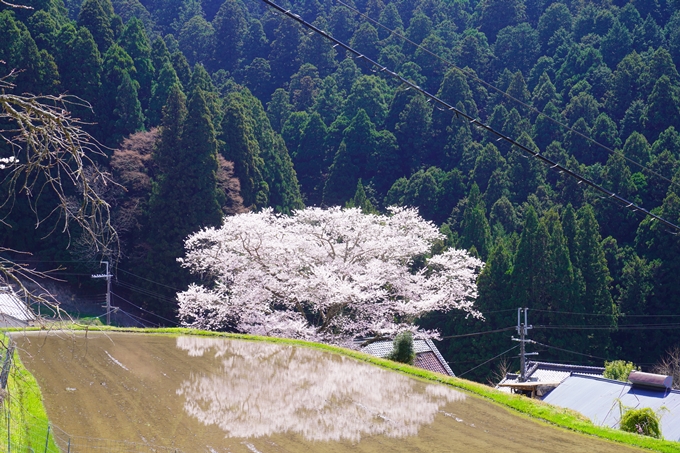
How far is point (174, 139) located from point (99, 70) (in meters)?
6.06

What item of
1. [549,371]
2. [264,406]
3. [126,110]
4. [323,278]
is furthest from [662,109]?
[264,406]

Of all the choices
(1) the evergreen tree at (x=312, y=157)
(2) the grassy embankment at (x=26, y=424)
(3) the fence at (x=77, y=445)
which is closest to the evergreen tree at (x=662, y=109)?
(1) the evergreen tree at (x=312, y=157)

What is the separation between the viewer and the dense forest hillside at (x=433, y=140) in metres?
30.2

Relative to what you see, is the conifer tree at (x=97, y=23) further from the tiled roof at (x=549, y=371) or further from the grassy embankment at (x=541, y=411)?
the grassy embankment at (x=541, y=411)

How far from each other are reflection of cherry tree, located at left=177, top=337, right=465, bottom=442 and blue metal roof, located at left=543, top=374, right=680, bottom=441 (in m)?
3.06

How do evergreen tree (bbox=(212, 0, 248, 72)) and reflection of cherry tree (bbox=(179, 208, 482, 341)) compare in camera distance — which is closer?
reflection of cherry tree (bbox=(179, 208, 482, 341))

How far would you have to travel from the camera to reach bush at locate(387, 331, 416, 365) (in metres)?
14.1

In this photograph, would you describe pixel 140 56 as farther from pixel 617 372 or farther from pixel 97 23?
pixel 617 372

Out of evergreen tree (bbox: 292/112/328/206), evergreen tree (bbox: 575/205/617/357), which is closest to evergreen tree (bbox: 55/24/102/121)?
evergreen tree (bbox: 292/112/328/206)

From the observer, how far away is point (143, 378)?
1205cm

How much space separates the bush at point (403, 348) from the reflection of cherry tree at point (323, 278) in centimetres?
401

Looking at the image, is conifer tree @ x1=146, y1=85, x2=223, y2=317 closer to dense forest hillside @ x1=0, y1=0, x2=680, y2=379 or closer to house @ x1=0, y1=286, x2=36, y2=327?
dense forest hillside @ x1=0, y1=0, x2=680, y2=379

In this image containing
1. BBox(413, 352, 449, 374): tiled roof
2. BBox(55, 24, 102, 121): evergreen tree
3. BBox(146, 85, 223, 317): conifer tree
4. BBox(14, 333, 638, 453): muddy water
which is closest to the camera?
BBox(14, 333, 638, 453): muddy water

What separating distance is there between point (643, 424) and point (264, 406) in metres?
4.89
